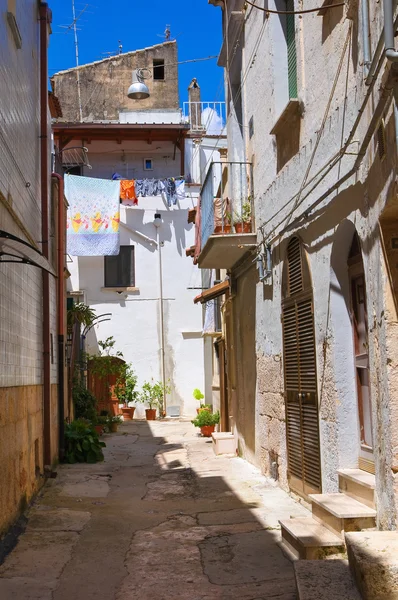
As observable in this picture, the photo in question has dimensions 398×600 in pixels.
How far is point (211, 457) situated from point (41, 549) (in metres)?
6.91

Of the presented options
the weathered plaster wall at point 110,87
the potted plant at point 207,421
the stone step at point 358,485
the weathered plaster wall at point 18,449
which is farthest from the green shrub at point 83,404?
the weathered plaster wall at point 110,87

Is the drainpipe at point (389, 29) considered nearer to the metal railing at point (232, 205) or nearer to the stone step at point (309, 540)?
the stone step at point (309, 540)

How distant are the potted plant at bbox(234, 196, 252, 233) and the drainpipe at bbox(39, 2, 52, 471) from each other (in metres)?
3.08

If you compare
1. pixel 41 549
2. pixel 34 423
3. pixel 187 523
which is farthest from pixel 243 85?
pixel 41 549

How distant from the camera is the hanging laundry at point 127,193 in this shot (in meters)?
25.2

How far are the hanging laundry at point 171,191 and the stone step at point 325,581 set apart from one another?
841 inches

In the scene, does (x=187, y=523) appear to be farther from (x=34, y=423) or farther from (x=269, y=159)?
(x=269, y=159)

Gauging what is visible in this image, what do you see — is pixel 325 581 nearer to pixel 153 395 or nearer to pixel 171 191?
pixel 153 395

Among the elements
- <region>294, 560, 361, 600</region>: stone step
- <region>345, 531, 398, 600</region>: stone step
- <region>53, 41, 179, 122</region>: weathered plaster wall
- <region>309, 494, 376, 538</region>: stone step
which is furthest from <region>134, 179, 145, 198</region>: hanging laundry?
<region>345, 531, 398, 600</region>: stone step

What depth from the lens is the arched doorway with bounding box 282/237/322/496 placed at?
8055 millimetres

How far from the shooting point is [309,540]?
5.89 meters

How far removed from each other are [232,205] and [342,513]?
7.12 metres

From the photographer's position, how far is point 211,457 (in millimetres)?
13477

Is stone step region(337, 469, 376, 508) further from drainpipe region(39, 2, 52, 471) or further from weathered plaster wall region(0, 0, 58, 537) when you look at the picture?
drainpipe region(39, 2, 52, 471)
